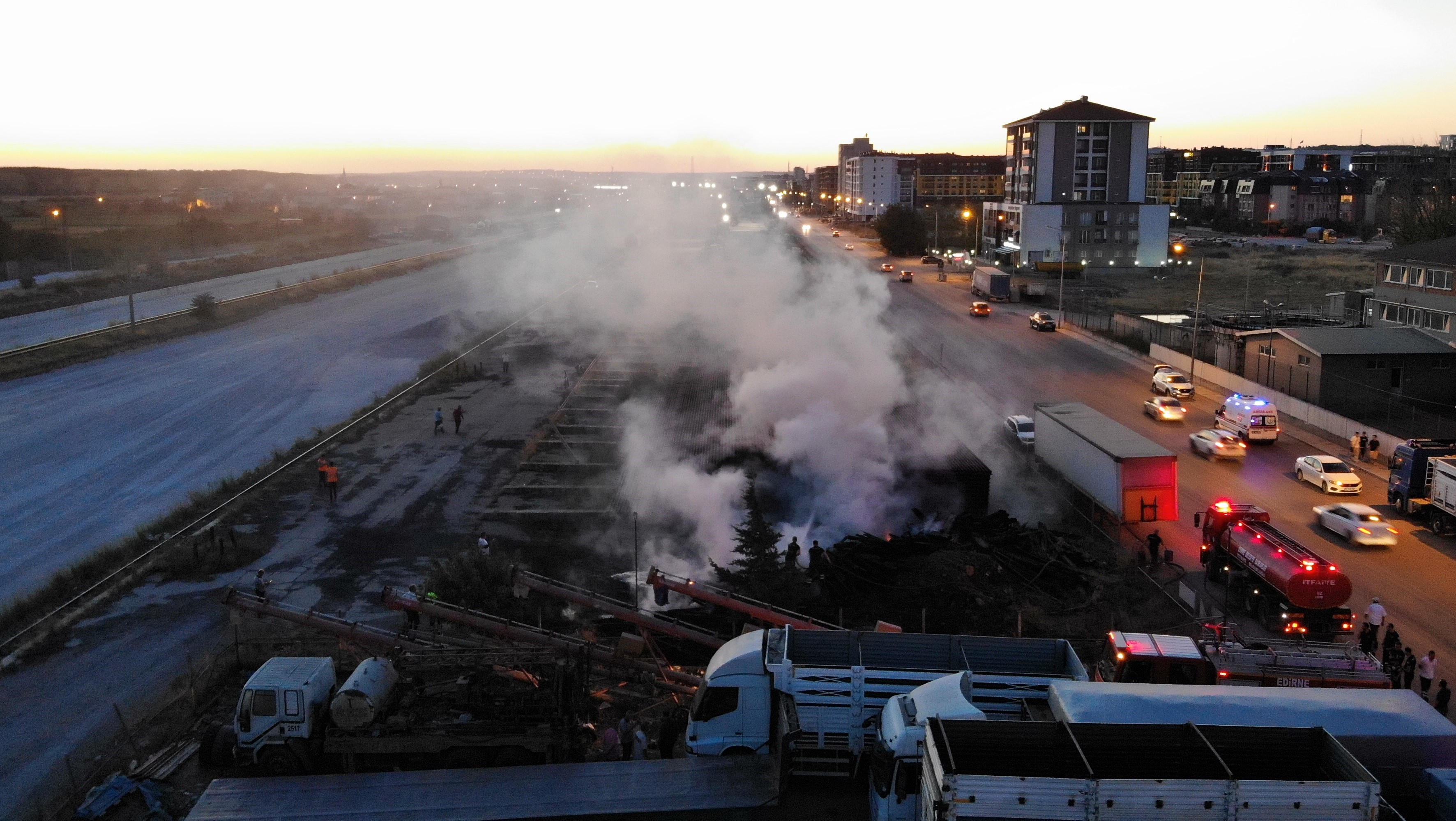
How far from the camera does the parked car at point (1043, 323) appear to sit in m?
45.0

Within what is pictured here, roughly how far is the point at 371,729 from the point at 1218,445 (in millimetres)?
20903

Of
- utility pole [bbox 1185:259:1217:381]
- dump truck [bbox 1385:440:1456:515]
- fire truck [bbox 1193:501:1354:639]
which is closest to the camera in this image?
fire truck [bbox 1193:501:1354:639]

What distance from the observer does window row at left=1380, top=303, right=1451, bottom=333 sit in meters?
31.7

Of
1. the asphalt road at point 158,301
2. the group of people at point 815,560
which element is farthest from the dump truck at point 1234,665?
the asphalt road at point 158,301

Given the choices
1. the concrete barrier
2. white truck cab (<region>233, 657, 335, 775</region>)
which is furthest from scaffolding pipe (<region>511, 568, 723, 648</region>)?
the concrete barrier

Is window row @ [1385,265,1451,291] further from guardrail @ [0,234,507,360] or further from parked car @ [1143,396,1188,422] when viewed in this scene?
guardrail @ [0,234,507,360]

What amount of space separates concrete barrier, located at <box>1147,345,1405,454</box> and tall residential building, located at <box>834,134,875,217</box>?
11998 cm

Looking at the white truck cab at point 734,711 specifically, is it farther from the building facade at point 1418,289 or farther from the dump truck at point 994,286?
the dump truck at point 994,286

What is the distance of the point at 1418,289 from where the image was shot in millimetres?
33156

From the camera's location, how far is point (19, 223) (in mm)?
95875

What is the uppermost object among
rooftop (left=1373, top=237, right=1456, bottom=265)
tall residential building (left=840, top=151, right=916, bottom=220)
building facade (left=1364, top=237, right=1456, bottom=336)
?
tall residential building (left=840, top=151, right=916, bottom=220)

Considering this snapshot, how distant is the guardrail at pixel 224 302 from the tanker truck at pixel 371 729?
3521cm

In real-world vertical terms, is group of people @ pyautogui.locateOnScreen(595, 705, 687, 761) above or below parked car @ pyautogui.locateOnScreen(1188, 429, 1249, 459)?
below

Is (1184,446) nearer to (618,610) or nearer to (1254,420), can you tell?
(1254,420)
